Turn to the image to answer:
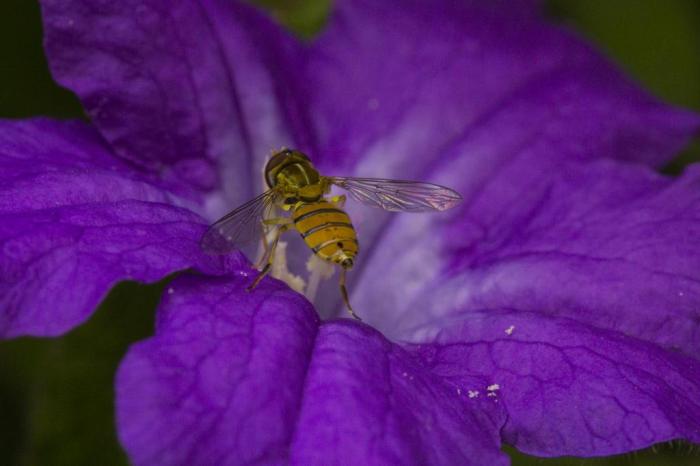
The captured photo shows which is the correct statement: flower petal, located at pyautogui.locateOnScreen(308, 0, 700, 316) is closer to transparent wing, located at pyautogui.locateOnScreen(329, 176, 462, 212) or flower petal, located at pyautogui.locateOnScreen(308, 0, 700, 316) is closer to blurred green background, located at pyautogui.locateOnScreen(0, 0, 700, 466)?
transparent wing, located at pyautogui.locateOnScreen(329, 176, 462, 212)

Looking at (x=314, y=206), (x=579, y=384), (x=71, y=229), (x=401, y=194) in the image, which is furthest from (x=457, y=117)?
(x=71, y=229)

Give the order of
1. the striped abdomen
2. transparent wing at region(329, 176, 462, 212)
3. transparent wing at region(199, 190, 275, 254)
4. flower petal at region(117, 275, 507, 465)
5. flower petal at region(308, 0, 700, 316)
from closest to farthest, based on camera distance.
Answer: flower petal at region(117, 275, 507, 465) → transparent wing at region(199, 190, 275, 254) → the striped abdomen → transparent wing at region(329, 176, 462, 212) → flower petal at region(308, 0, 700, 316)

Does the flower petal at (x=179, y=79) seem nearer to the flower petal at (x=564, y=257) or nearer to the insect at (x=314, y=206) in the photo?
the insect at (x=314, y=206)

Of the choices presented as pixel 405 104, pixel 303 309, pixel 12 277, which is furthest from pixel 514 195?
pixel 12 277

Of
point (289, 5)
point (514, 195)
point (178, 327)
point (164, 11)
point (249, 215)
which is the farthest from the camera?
point (289, 5)

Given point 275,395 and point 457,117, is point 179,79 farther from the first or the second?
point 275,395

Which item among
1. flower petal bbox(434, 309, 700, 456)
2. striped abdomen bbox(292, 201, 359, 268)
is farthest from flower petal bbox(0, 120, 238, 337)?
flower petal bbox(434, 309, 700, 456)

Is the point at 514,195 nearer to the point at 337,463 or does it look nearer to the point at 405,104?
the point at 405,104

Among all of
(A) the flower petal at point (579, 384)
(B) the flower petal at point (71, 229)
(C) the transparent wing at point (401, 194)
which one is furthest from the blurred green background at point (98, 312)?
(C) the transparent wing at point (401, 194)
